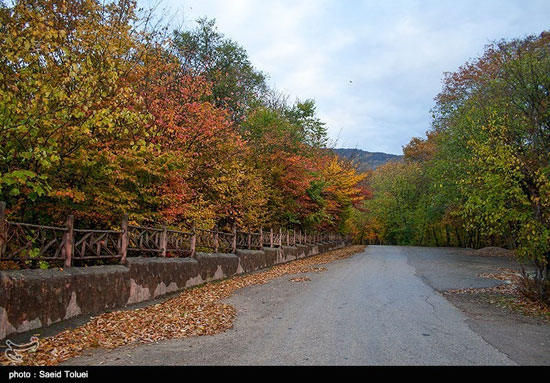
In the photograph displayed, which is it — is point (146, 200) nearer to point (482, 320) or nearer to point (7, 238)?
point (7, 238)

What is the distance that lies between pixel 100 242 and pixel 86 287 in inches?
46.8

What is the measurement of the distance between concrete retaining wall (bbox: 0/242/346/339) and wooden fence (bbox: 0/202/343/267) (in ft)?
1.05

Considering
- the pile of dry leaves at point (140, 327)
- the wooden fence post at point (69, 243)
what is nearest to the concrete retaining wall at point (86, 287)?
the wooden fence post at point (69, 243)

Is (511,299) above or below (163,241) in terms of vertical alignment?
below

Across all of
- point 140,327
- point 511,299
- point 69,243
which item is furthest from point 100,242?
point 511,299

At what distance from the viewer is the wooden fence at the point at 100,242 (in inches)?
267

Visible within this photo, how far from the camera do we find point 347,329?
680cm

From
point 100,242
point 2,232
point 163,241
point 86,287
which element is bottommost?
point 86,287

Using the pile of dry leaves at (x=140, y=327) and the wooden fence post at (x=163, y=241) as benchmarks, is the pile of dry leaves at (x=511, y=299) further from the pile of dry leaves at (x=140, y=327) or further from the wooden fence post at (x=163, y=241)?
the wooden fence post at (x=163, y=241)

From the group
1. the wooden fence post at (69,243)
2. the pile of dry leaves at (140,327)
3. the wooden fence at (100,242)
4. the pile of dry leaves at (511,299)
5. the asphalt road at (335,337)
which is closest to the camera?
the asphalt road at (335,337)

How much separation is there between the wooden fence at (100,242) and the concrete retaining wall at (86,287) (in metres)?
0.32

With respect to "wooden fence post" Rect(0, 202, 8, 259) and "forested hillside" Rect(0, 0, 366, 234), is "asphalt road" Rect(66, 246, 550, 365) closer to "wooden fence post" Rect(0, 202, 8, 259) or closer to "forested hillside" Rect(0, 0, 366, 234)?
"wooden fence post" Rect(0, 202, 8, 259)

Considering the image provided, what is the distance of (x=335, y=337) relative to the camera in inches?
247

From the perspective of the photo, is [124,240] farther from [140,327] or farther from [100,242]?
[140,327]
